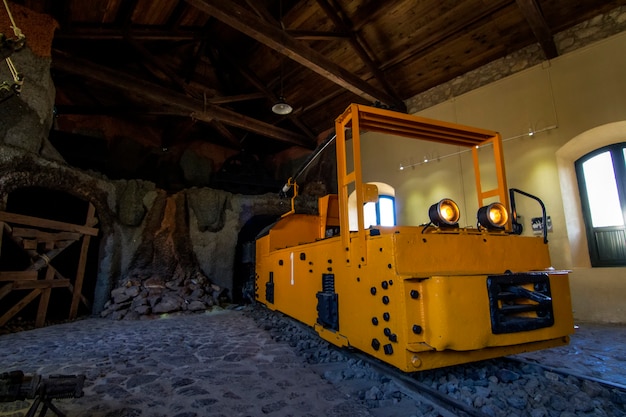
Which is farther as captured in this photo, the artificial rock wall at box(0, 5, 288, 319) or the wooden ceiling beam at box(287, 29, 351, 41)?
the wooden ceiling beam at box(287, 29, 351, 41)

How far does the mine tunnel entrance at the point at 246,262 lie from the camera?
737 centimetres

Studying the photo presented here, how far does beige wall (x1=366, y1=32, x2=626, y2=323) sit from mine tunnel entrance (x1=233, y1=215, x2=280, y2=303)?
4.86 metres

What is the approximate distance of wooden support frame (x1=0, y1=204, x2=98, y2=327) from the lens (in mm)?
4953

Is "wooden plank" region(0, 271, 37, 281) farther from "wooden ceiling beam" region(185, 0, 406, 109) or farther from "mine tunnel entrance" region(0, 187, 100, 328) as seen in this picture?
"wooden ceiling beam" region(185, 0, 406, 109)

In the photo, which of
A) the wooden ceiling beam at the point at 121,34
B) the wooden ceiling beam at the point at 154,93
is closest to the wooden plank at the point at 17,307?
the wooden ceiling beam at the point at 154,93

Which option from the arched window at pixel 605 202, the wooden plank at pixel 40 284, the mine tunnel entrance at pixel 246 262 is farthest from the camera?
the mine tunnel entrance at pixel 246 262

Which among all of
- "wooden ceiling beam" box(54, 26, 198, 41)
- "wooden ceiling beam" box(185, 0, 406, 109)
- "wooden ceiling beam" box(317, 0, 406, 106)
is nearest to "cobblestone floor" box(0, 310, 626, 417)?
"wooden ceiling beam" box(185, 0, 406, 109)

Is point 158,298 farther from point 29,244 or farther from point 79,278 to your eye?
point 29,244

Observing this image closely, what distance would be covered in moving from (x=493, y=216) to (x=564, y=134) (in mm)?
4356

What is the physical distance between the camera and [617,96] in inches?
202

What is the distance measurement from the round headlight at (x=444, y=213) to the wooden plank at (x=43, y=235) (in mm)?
6212

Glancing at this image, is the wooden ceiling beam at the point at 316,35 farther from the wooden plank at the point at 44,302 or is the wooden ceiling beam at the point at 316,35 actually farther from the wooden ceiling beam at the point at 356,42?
the wooden plank at the point at 44,302

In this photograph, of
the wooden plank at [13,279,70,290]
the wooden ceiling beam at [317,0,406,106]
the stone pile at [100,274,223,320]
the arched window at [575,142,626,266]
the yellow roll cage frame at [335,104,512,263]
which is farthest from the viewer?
the wooden ceiling beam at [317,0,406,106]

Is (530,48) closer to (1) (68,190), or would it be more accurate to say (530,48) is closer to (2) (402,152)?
(2) (402,152)
